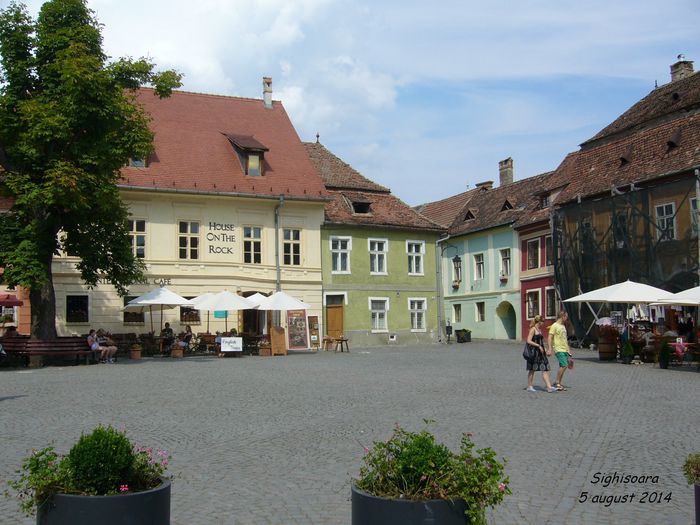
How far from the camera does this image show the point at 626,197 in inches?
1380

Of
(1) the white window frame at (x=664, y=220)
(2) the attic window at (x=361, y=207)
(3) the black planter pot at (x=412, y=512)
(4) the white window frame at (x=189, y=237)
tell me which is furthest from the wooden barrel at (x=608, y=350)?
(3) the black planter pot at (x=412, y=512)

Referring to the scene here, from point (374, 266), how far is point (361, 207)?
3.18 m

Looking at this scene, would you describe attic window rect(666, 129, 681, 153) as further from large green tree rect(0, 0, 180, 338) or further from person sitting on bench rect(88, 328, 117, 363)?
person sitting on bench rect(88, 328, 117, 363)

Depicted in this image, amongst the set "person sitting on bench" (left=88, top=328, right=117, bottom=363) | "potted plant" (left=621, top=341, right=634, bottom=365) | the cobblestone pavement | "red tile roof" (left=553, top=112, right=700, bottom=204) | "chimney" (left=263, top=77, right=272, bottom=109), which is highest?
"chimney" (left=263, top=77, right=272, bottom=109)

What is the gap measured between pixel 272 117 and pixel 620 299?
22.6 metres

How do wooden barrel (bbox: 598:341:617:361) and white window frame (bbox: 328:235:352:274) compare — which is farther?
white window frame (bbox: 328:235:352:274)

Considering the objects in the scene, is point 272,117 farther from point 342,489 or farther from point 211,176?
point 342,489

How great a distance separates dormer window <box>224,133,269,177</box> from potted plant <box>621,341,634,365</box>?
63.5 feet

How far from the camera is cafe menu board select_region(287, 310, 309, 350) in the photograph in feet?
113

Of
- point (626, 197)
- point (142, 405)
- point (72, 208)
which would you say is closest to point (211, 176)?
point (72, 208)

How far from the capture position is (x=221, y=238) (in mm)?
36938

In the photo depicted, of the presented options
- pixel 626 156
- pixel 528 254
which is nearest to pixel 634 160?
pixel 626 156

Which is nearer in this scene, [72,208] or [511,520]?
[511,520]

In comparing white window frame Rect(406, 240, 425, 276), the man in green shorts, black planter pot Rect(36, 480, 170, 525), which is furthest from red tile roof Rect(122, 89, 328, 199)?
black planter pot Rect(36, 480, 170, 525)
